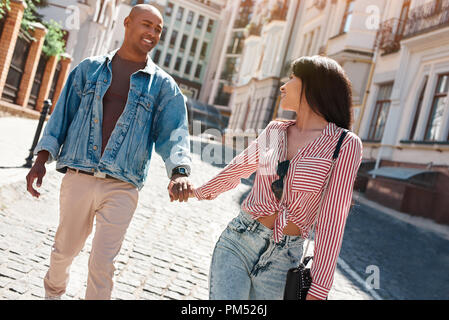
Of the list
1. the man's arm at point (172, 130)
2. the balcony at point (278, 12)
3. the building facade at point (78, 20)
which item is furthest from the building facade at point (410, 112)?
the balcony at point (278, 12)

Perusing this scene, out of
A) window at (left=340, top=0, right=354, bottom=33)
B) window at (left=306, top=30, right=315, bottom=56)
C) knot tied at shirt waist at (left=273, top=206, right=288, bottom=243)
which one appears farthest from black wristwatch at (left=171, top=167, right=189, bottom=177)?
window at (left=306, top=30, right=315, bottom=56)

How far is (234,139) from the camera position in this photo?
1719 inches

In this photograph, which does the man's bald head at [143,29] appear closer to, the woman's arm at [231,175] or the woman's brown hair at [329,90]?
the woman's arm at [231,175]

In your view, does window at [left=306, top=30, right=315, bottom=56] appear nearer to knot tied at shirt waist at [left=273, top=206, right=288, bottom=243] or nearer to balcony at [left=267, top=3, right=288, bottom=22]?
balcony at [left=267, top=3, right=288, bottom=22]

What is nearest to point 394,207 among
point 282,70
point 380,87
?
point 380,87

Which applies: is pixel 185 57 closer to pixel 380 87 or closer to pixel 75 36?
pixel 75 36

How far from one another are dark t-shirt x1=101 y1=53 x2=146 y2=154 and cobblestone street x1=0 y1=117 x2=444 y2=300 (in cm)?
150

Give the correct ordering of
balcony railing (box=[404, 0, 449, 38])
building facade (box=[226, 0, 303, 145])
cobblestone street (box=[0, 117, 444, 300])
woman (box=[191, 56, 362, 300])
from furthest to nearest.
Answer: building facade (box=[226, 0, 303, 145]) → balcony railing (box=[404, 0, 449, 38]) → cobblestone street (box=[0, 117, 444, 300]) → woman (box=[191, 56, 362, 300])

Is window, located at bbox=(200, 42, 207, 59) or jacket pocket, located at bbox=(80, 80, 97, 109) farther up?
window, located at bbox=(200, 42, 207, 59)

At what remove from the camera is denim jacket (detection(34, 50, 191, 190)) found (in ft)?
10.7

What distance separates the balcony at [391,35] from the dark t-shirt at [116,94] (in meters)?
19.8

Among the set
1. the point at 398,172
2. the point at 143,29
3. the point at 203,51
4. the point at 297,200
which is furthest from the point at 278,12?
the point at 297,200

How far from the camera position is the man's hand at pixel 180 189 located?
9.87 ft

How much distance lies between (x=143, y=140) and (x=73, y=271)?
2.01 m
